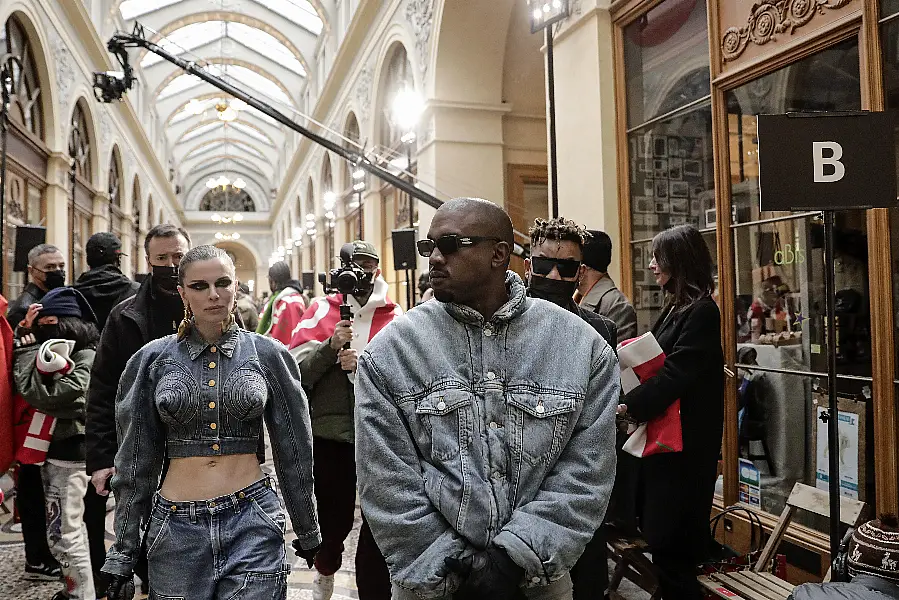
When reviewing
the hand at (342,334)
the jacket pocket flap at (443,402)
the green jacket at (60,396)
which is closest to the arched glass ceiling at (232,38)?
the green jacket at (60,396)

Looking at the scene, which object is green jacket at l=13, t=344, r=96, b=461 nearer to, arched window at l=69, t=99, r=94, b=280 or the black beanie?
the black beanie

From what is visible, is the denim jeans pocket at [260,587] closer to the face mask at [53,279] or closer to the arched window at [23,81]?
the face mask at [53,279]

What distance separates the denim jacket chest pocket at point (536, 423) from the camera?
1.79 meters

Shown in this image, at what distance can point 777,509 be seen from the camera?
173 inches

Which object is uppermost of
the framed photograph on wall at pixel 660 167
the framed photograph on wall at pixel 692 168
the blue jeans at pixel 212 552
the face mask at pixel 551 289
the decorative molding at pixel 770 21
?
the decorative molding at pixel 770 21

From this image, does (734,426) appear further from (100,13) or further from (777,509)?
(100,13)

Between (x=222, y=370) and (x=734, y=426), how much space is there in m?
3.51

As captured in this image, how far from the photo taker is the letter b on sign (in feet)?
9.14

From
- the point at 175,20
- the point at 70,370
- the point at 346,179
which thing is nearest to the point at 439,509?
the point at 70,370

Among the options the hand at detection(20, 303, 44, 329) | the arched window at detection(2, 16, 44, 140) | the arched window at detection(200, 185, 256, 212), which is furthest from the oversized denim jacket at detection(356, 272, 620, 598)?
the arched window at detection(200, 185, 256, 212)

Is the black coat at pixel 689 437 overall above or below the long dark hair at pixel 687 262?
below

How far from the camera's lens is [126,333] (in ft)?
10.2

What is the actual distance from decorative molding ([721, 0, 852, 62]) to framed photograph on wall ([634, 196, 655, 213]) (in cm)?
133

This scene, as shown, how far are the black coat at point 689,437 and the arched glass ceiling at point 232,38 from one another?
24652 mm
